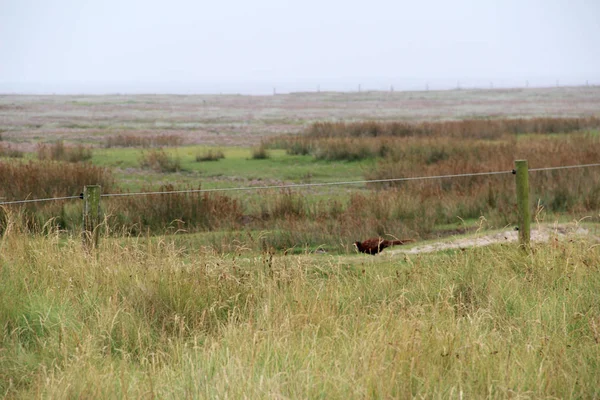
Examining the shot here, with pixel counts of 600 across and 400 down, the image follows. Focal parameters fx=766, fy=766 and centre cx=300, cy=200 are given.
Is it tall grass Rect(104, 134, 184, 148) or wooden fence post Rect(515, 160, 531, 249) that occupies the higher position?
wooden fence post Rect(515, 160, 531, 249)

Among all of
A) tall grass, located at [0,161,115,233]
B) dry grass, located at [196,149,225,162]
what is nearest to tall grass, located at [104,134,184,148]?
dry grass, located at [196,149,225,162]

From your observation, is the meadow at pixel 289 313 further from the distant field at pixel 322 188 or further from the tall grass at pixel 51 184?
the tall grass at pixel 51 184

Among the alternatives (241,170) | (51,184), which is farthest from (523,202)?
(241,170)

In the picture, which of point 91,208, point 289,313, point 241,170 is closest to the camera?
point 289,313

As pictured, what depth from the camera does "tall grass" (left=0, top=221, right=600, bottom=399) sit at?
449 centimetres

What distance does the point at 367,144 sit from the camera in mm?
23859

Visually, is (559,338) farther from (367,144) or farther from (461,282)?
(367,144)

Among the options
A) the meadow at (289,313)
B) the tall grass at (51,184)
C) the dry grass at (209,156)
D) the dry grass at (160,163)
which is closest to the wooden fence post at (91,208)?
the meadow at (289,313)

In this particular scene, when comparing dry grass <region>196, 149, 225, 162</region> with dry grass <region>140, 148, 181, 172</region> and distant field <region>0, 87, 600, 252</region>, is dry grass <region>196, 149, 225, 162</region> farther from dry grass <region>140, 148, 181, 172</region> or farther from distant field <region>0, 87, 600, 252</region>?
dry grass <region>140, 148, 181, 172</region>

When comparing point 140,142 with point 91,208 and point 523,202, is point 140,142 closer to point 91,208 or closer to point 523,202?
point 91,208

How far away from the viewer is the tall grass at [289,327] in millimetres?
4492

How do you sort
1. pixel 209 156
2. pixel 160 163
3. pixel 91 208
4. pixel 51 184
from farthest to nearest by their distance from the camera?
1. pixel 209 156
2. pixel 160 163
3. pixel 51 184
4. pixel 91 208

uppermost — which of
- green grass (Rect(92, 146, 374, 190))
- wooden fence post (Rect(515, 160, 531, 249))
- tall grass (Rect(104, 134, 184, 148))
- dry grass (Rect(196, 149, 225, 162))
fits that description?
wooden fence post (Rect(515, 160, 531, 249))

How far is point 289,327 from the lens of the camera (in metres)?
5.36
